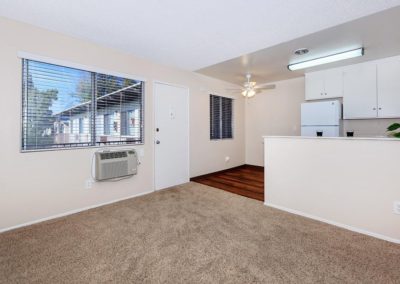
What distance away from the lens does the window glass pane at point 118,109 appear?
2984 millimetres

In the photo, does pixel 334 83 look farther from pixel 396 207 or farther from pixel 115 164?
pixel 115 164

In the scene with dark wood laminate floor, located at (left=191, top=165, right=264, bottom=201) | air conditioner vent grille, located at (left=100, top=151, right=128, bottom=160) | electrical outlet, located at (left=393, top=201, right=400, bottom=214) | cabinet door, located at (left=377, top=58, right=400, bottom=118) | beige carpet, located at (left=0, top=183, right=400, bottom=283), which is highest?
cabinet door, located at (left=377, top=58, right=400, bottom=118)

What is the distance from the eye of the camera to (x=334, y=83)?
13.1 ft

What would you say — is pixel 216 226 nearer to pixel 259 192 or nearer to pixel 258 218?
pixel 258 218

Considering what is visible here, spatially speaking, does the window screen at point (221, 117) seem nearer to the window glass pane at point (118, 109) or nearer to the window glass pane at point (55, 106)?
the window glass pane at point (118, 109)

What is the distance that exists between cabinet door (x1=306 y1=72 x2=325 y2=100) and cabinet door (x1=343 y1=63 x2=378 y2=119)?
0.40 meters

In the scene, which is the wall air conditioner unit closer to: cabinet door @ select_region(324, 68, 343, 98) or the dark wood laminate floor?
the dark wood laminate floor

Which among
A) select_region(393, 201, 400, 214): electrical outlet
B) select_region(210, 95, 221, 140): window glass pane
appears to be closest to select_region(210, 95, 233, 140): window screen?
select_region(210, 95, 221, 140): window glass pane

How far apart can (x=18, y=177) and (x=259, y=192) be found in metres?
3.56

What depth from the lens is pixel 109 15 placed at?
85.7 inches

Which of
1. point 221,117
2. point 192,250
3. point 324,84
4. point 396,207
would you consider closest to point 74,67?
point 192,250

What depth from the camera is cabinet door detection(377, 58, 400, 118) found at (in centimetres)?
339

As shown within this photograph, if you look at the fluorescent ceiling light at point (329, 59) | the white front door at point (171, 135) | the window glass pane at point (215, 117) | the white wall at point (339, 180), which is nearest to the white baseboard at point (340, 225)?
the white wall at point (339, 180)

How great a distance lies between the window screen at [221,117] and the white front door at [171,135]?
35.4 inches
